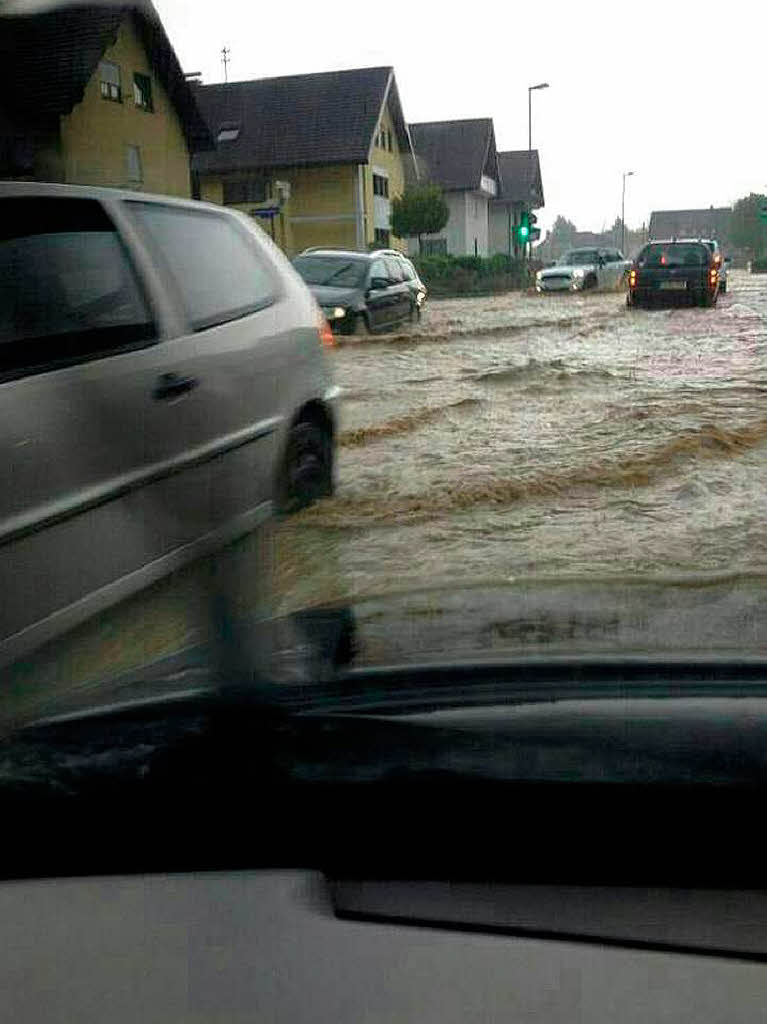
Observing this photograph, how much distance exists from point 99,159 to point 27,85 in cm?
51

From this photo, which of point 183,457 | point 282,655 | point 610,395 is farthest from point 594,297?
point 282,655

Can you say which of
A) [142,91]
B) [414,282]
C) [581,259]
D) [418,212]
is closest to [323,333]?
[418,212]

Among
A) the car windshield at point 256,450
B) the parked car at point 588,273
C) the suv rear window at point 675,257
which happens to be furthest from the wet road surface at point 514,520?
the parked car at point 588,273

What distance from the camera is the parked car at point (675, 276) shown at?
71.9 feet

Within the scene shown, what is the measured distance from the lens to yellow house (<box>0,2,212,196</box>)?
1808mm

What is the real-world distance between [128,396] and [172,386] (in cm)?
24

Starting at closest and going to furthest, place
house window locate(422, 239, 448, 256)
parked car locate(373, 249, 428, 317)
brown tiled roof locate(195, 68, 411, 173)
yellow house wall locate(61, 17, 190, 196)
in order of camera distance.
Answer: yellow house wall locate(61, 17, 190, 196), brown tiled roof locate(195, 68, 411, 173), house window locate(422, 239, 448, 256), parked car locate(373, 249, 428, 317)

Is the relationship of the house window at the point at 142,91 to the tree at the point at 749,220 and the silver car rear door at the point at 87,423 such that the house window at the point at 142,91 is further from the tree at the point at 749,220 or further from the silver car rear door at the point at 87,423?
the tree at the point at 749,220

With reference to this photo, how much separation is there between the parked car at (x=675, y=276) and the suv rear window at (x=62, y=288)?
1970 cm

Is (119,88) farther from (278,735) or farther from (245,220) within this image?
(245,220)

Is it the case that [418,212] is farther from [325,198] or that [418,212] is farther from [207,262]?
[325,198]

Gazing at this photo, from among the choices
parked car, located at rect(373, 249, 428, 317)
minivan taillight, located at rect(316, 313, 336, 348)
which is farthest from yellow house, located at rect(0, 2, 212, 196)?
parked car, located at rect(373, 249, 428, 317)

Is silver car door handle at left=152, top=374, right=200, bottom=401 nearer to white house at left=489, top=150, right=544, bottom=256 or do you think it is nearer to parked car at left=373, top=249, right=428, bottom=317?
white house at left=489, top=150, right=544, bottom=256

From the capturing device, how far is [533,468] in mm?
6078
